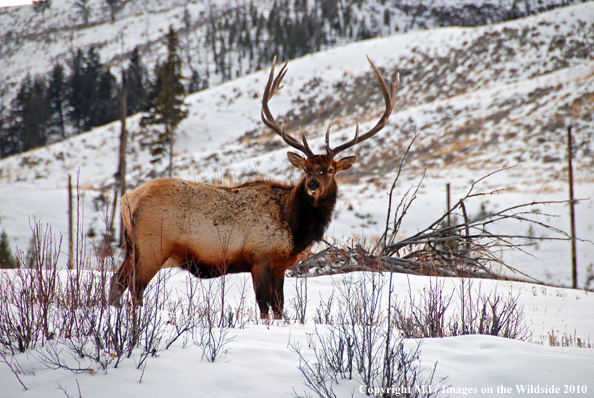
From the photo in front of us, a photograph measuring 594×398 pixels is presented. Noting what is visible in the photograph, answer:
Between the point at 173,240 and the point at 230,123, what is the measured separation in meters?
33.3

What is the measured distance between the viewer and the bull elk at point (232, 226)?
4.78 metres

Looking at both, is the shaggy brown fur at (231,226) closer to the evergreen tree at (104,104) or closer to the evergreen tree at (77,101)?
the evergreen tree at (104,104)

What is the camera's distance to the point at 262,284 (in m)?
5.06

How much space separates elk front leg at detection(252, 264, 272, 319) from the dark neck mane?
49 centimetres

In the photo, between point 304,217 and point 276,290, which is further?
point 304,217

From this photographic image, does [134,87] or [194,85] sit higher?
[194,85]

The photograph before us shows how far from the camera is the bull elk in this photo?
478 centimetres

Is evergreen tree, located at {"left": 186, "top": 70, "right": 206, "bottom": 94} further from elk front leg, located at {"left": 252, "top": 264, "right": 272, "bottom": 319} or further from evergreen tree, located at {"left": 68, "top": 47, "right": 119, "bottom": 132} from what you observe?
elk front leg, located at {"left": 252, "top": 264, "right": 272, "bottom": 319}

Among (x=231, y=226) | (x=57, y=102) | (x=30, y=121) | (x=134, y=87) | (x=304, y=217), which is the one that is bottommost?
(x=231, y=226)

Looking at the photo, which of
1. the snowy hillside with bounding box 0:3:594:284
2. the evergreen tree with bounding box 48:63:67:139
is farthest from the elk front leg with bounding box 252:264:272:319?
the evergreen tree with bounding box 48:63:67:139

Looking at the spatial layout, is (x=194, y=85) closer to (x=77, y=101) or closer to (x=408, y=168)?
(x=77, y=101)

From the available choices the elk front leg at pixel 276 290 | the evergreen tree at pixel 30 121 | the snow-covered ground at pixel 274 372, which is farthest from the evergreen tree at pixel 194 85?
the snow-covered ground at pixel 274 372

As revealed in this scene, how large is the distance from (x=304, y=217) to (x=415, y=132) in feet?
77.7

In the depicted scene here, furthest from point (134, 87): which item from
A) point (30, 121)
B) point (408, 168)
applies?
point (408, 168)
